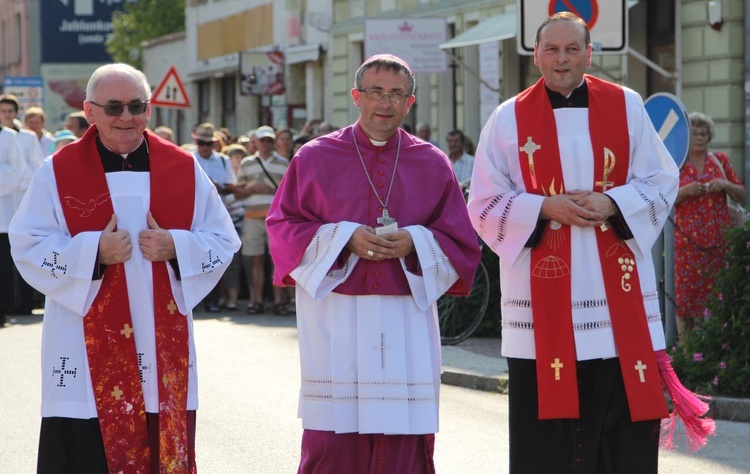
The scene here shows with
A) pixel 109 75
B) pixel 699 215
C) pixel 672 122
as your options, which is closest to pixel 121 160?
pixel 109 75

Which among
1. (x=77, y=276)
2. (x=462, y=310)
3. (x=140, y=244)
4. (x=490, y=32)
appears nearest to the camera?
(x=77, y=276)

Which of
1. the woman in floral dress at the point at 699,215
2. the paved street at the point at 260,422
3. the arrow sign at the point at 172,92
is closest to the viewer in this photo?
the paved street at the point at 260,422

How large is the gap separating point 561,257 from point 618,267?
24 centimetres

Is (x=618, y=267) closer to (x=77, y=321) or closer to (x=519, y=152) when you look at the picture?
(x=519, y=152)

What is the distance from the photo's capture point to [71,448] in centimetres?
602

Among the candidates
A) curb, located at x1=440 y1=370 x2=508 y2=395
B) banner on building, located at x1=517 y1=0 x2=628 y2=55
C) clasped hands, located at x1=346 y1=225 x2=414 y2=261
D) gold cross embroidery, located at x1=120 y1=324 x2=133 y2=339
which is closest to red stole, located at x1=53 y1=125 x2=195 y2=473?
gold cross embroidery, located at x1=120 y1=324 x2=133 y2=339

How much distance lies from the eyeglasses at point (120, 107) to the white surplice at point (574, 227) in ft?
4.87

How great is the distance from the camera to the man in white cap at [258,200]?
17.1m

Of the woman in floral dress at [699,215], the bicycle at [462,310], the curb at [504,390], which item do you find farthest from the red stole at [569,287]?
the bicycle at [462,310]

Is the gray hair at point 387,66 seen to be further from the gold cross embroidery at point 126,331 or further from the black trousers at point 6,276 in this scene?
the black trousers at point 6,276

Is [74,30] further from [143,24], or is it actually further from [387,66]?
[387,66]

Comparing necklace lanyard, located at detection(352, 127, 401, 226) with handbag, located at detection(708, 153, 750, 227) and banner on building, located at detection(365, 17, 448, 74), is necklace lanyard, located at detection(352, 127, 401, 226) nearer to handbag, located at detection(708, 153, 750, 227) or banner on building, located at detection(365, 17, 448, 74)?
handbag, located at detection(708, 153, 750, 227)

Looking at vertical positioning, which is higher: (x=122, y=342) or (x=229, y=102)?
(x=229, y=102)

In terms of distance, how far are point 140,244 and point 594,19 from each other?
659cm
